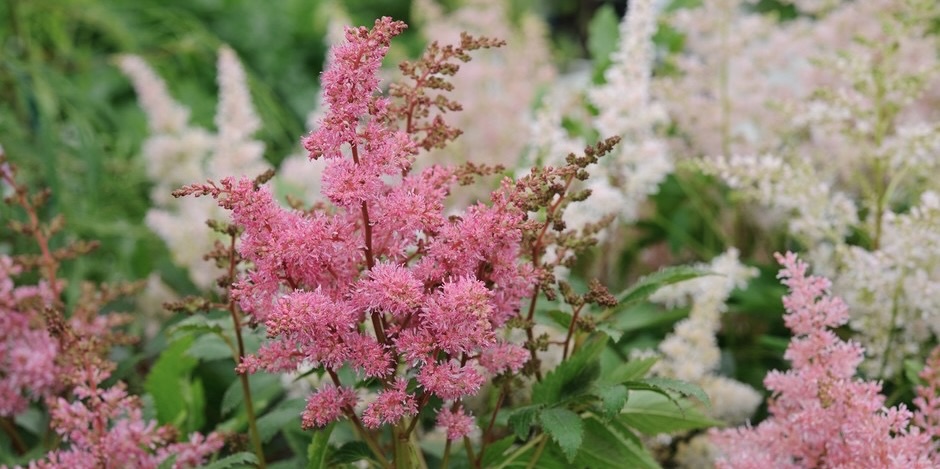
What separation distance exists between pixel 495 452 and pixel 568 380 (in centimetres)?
8

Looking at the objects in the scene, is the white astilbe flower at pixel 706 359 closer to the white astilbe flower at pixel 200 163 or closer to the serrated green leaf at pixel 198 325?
the serrated green leaf at pixel 198 325

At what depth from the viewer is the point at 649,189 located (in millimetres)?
1175

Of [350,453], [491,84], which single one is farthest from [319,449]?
[491,84]

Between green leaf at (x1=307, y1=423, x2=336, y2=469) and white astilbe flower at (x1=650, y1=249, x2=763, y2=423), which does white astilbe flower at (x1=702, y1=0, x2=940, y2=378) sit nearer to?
white astilbe flower at (x1=650, y1=249, x2=763, y2=423)

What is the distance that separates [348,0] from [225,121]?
235 cm

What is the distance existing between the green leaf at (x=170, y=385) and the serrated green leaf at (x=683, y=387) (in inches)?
19.1

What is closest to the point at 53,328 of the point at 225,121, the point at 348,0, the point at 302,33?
the point at 225,121

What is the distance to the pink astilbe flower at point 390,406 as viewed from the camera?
61cm

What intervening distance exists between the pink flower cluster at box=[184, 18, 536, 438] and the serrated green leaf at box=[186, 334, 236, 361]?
0.25 m

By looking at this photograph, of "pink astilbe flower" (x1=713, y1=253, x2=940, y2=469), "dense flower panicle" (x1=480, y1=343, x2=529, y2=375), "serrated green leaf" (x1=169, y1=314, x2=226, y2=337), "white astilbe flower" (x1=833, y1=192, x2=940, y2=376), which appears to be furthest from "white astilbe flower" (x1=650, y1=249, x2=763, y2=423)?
"serrated green leaf" (x1=169, y1=314, x2=226, y2=337)

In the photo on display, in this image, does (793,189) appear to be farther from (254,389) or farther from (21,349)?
(21,349)

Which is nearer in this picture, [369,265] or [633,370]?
[369,265]

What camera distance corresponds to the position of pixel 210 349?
88cm

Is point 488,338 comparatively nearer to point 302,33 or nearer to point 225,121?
point 225,121
